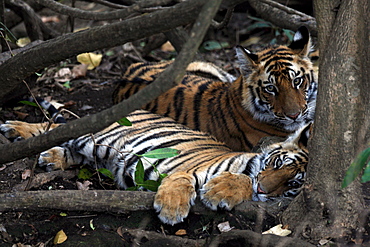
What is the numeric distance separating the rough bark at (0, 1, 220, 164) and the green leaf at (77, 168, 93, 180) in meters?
1.22

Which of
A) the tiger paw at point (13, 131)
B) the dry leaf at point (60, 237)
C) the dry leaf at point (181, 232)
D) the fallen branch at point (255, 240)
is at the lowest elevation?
the tiger paw at point (13, 131)

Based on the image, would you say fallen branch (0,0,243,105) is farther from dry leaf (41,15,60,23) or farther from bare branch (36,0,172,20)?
dry leaf (41,15,60,23)

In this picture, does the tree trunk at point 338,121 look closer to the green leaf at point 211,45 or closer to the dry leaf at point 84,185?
the dry leaf at point 84,185

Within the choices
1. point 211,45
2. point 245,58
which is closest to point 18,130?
point 245,58

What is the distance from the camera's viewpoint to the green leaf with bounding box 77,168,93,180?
3.48 metres

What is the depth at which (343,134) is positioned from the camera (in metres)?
2.15

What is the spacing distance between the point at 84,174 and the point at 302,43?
1.90m

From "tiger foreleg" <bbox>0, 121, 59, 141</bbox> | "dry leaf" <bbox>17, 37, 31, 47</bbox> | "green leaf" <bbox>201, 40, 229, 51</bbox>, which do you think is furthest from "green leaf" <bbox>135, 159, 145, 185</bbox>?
"dry leaf" <bbox>17, 37, 31, 47</bbox>

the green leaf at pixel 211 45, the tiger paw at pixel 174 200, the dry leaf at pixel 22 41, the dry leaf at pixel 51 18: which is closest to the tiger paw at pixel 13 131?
the tiger paw at pixel 174 200

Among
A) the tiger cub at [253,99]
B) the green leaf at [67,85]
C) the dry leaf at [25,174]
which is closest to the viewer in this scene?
the dry leaf at [25,174]

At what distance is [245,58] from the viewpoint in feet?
12.9

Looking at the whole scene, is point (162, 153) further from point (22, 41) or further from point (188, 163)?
point (22, 41)

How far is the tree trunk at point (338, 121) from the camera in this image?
6.88 ft

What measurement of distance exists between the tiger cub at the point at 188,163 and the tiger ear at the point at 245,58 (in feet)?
2.24
